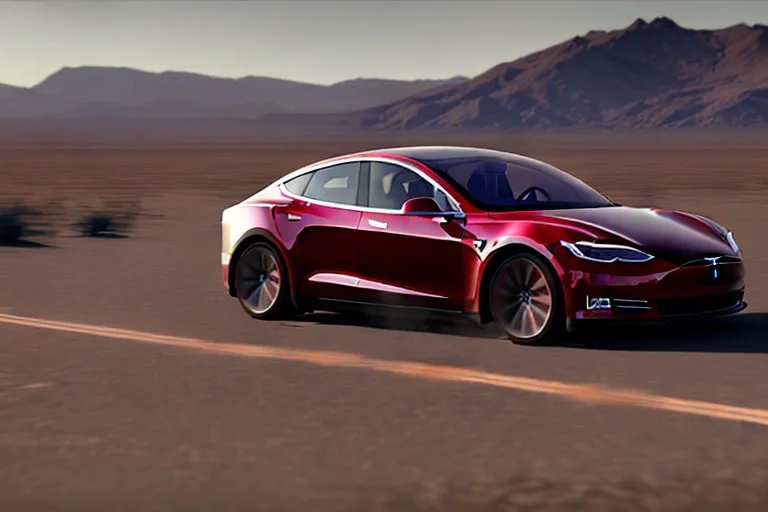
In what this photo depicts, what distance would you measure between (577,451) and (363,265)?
477cm

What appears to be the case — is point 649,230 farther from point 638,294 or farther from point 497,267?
point 497,267

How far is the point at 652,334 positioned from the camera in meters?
11.9


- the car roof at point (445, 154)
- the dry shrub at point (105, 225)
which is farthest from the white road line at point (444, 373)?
the dry shrub at point (105, 225)

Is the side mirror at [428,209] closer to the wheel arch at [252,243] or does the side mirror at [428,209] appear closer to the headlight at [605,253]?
the headlight at [605,253]

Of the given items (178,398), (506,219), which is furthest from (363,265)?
(178,398)

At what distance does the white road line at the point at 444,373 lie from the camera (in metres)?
8.67

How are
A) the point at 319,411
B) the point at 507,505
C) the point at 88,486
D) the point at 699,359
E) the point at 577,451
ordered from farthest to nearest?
the point at 699,359 < the point at 319,411 < the point at 577,451 < the point at 88,486 < the point at 507,505

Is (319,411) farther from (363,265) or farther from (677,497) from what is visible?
(363,265)

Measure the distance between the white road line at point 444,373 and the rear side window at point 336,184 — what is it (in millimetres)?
1693

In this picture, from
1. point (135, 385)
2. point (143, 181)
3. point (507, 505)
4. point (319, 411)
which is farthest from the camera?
point (143, 181)

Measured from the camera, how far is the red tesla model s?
1090cm

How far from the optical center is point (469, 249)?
1140 cm

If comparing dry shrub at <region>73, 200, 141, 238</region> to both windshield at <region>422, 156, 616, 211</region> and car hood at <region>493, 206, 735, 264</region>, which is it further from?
car hood at <region>493, 206, 735, 264</region>

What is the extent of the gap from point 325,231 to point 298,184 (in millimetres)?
808
